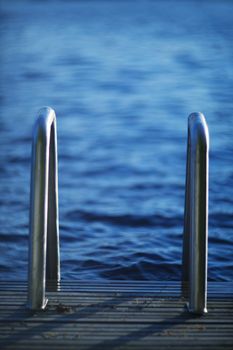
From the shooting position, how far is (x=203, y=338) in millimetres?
Result: 3295

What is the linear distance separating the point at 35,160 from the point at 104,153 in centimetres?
560

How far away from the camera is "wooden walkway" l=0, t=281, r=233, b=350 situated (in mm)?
3250

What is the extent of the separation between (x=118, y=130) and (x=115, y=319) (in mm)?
6846

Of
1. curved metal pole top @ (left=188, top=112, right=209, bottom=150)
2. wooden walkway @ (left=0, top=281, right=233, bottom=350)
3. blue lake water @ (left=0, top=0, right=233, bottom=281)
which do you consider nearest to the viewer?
wooden walkway @ (left=0, top=281, right=233, bottom=350)

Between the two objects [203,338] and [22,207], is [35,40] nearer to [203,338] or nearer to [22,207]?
[22,207]

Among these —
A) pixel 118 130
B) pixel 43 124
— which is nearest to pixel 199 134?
pixel 43 124

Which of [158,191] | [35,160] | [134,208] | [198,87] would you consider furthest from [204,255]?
[198,87]

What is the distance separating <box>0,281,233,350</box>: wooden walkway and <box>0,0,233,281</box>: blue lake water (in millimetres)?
974

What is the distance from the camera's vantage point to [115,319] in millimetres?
3502

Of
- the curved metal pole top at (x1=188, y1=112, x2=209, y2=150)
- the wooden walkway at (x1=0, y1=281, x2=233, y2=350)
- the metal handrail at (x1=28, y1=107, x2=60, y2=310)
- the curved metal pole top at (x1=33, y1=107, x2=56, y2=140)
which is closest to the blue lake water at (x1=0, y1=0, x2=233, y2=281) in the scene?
the wooden walkway at (x1=0, y1=281, x2=233, y2=350)

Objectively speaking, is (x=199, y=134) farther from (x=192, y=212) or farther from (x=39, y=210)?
(x=39, y=210)

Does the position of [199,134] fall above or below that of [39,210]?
above

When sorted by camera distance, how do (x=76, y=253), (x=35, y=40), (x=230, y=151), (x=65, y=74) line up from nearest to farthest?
(x=76, y=253) → (x=230, y=151) → (x=65, y=74) → (x=35, y=40)

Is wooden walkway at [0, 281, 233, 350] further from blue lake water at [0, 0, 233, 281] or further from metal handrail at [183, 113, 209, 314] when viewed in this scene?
blue lake water at [0, 0, 233, 281]
